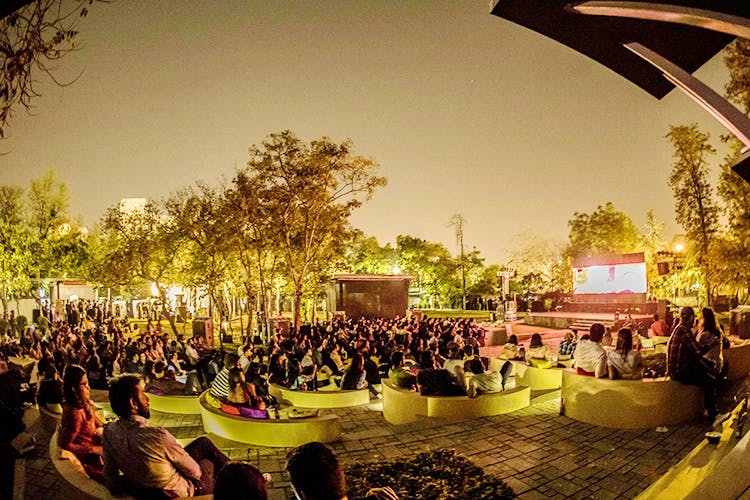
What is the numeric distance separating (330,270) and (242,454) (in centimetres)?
2069

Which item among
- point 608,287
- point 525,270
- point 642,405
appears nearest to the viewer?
point 642,405

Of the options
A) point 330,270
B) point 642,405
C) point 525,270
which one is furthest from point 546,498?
point 525,270

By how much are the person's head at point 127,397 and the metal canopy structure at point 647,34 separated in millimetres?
5409

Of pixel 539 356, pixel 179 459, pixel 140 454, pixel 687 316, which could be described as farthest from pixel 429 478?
pixel 539 356

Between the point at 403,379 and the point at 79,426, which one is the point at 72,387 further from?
the point at 403,379

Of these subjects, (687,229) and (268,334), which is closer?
(687,229)

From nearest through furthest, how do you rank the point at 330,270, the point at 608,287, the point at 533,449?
the point at 533,449 < the point at 330,270 < the point at 608,287

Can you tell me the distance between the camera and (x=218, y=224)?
68.2 ft

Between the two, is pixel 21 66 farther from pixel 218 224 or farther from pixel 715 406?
pixel 218 224

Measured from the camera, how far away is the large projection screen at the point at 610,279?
92.9 feet

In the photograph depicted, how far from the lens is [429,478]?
4965 mm

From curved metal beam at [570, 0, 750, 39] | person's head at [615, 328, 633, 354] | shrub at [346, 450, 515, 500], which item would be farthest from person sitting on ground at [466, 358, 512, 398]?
curved metal beam at [570, 0, 750, 39]

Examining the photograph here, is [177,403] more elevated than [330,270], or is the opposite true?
[330,270]

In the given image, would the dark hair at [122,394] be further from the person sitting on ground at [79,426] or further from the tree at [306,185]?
the tree at [306,185]
